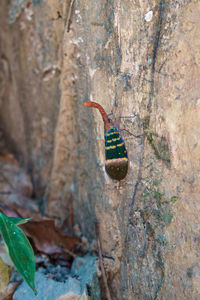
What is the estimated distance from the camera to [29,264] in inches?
39.7

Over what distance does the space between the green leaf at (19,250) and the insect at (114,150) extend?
403 millimetres

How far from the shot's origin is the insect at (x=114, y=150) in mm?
1092

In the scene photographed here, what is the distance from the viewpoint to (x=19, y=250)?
1.02m

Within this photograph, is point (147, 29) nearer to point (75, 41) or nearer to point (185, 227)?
point (75, 41)

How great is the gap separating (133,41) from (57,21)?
1.85ft

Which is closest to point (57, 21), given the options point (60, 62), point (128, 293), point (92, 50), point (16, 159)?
point (60, 62)

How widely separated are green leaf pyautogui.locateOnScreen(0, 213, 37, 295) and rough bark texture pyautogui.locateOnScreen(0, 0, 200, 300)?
0.35 m

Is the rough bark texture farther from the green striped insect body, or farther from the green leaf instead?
the green leaf

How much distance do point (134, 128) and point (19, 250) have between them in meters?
0.59

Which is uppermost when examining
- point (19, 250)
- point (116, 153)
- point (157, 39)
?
point (157, 39)

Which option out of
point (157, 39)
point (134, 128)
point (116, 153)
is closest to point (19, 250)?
point (116, 153)

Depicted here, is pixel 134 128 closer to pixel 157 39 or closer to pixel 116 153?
pixel 116 153

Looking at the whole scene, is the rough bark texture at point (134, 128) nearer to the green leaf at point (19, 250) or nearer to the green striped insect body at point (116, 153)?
the green striped insect body at point (116, 153)

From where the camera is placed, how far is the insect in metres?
1.09
